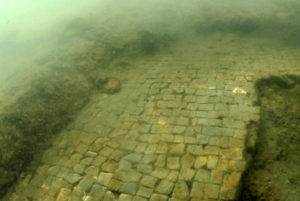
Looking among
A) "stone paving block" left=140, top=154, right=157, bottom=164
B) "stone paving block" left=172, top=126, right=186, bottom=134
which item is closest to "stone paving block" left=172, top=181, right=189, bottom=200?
"stone paving block" left=140, top=154, right=157, bottom=164

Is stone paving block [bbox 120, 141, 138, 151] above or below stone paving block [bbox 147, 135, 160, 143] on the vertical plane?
below

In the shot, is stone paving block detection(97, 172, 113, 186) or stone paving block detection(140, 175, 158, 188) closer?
stone paving block detection(140, 175, 158, 188)

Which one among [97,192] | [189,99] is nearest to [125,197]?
[97,192]

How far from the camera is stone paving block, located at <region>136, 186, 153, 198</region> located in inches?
161

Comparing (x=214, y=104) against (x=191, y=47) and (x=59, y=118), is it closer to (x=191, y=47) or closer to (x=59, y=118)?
(x=191, y=47)

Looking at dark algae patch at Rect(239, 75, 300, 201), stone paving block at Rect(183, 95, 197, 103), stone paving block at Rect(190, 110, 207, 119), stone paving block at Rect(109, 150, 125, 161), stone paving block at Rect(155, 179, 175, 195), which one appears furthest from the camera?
stone paving block at Rect(183, 95, 197, 103)

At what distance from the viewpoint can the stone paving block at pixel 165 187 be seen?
4.06 meters

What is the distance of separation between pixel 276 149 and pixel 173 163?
216 centimetres

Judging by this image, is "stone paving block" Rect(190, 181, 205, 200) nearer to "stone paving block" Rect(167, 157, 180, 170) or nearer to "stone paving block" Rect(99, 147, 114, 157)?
"stone paving block" Rect(167, 157, 180, 170)

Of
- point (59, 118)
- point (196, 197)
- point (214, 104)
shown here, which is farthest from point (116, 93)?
point (196, 197)

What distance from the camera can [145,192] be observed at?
4125 millimetres

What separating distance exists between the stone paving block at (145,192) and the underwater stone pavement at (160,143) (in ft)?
0.06

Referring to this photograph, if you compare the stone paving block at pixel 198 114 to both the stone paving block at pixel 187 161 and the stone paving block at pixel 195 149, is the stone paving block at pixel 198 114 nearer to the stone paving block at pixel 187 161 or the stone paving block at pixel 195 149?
the stone paving block at pixel 195 149

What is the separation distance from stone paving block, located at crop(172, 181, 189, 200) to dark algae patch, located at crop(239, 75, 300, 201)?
0.94 meters
